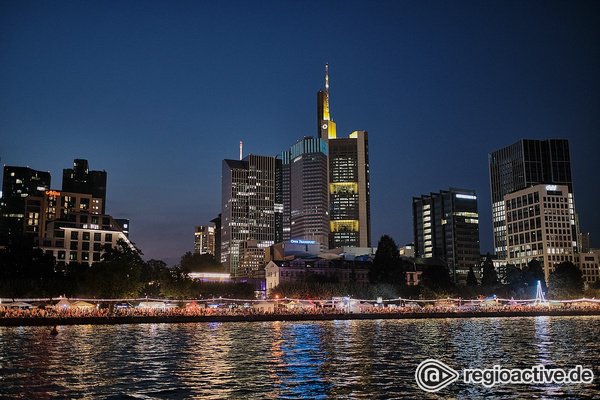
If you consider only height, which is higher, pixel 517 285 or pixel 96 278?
pixel 96 278

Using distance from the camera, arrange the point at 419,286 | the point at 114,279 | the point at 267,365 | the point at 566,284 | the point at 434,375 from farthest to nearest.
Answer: the point at 566,284 < the point at 419,286 < the point at 114,279 < the point at 267,365 < the point at 434,375

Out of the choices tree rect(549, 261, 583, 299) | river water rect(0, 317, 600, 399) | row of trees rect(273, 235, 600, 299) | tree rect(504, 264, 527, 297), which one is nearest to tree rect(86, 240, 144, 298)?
row of trees rect(273, 235, 600, 299)

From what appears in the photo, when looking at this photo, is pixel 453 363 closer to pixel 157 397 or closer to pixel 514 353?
pixel 514 353

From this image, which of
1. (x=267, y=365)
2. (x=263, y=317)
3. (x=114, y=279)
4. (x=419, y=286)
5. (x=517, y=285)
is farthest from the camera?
(x=517, y=285)

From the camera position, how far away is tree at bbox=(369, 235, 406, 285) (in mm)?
167250

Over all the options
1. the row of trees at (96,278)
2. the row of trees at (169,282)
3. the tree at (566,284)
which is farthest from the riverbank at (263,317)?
the tree at (566,284)

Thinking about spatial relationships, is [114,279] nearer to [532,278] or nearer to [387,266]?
[387,266]

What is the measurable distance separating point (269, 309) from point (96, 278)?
39.7 metres

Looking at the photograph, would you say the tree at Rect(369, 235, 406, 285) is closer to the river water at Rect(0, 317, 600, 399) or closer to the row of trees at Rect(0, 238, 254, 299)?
the row of trees at Rect(0, 238, 254, 299)

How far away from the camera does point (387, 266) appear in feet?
552

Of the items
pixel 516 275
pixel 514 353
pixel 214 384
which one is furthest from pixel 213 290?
pixel 214 384

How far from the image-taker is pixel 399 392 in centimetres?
3081

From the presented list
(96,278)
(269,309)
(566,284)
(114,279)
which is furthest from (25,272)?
(566,284)

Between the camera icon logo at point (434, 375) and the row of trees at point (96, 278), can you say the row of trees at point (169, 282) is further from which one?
the camera icon logo at point (434, 375)
